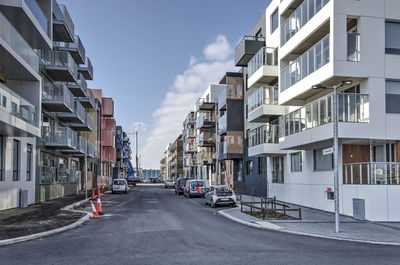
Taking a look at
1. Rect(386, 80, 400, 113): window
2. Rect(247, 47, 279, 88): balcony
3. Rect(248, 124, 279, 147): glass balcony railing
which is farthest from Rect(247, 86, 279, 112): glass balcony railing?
Rect(386, 80, 400, 113): window

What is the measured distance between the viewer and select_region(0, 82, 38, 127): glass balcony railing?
16569 mm

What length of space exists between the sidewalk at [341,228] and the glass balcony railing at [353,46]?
7068 millimetres

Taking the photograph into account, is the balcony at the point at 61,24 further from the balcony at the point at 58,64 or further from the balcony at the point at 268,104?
the balcony at the point at 268,104

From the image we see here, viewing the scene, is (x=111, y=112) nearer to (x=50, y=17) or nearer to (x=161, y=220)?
(x=50, y=17)

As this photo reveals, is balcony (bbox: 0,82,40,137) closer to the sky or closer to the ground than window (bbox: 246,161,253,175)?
closer to the sky

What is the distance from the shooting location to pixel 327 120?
695 inches

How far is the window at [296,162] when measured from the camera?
932 inches

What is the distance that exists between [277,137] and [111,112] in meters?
41.9

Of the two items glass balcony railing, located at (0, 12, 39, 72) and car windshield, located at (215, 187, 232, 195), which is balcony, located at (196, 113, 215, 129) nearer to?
car windshield, located at (215, 187, 232, 195)

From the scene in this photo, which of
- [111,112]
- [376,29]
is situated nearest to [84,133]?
[111,112]

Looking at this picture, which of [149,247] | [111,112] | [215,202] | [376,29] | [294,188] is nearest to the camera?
[149,247]

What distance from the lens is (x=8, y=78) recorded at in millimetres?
21109

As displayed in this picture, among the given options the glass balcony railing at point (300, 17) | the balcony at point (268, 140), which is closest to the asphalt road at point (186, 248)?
the glass balcony railing at point (300, 17)

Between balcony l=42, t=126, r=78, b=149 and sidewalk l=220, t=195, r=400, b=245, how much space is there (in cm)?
1577
